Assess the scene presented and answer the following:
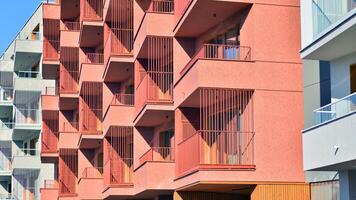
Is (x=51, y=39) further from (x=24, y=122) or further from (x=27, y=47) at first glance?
(x=24, y=122)

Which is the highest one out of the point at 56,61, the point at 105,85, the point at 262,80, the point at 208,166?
the point at 56,61

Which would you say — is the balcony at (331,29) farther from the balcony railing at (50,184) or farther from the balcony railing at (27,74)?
the balcony railing at (27,74)

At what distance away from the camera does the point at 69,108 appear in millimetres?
50594

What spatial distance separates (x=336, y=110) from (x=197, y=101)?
725 centimetres

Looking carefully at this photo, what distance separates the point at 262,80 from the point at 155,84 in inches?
320

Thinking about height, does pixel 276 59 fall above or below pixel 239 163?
above

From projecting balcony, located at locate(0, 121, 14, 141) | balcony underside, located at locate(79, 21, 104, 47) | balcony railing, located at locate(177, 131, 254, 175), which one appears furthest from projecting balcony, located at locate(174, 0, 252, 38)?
projecting balcony, located at locate(0, 121, 14, 141)

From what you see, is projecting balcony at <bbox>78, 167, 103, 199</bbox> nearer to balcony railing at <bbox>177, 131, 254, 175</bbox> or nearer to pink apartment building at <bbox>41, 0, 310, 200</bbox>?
pink apartment building at <bbox>41, 0, 310, 200</bbox>

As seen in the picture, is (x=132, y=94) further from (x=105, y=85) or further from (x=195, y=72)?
(x=195, y=72)

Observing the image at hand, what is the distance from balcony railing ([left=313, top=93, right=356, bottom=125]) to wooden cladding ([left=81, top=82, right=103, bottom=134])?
21580 millimetres

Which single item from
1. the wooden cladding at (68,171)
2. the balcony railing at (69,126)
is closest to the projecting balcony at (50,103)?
the balcony railing at (69,126)

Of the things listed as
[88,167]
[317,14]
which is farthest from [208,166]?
[88,167]

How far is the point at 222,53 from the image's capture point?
26906mm

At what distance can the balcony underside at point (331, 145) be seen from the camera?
62.1 ft
